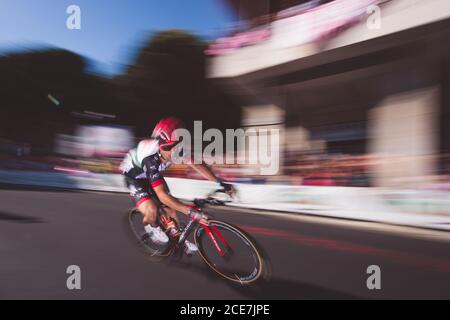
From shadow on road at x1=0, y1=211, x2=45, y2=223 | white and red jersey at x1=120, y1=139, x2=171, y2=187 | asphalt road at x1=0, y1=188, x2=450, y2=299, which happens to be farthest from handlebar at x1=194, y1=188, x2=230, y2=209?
shadow on road at x1=0, y1=211, x2=45, y2=223

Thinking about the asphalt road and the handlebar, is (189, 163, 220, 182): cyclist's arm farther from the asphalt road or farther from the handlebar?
the asphalt road

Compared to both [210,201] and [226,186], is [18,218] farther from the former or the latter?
[226,186]

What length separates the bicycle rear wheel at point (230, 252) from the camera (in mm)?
3018

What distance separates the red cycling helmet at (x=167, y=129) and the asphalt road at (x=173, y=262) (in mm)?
716

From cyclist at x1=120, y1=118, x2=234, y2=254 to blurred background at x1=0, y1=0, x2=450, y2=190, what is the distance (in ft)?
0.33

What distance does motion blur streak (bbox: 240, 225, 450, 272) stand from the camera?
353 centimetres

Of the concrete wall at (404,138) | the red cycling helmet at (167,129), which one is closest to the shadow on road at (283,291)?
the red cycling helmet at (167,129)

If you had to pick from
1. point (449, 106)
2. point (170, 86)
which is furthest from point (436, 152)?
point (170, 86)

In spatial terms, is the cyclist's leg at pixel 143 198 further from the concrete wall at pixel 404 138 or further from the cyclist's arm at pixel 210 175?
the concrete wall at pixel 404 138

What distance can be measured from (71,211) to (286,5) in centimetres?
285

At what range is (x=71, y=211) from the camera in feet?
12.9

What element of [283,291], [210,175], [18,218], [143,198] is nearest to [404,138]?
[283,291]

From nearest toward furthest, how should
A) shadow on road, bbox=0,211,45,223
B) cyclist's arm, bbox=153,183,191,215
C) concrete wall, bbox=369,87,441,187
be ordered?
cyclist's arm, bbox=153,183,191,215 → shadow on road, bbox=0,211,45,223 → concrete wall, bbox=369,87,441,187
